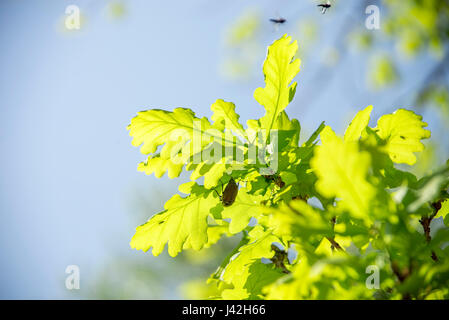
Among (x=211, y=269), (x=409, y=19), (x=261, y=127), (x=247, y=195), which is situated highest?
(x=409, y=19)

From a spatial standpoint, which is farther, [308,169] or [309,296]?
[308,169]

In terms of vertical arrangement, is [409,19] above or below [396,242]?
above

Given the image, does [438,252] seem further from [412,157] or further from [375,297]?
[375,297]

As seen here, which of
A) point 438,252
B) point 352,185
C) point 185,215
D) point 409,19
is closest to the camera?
point 352,185

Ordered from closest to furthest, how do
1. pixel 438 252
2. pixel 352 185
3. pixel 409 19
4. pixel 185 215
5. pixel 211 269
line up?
pixel 352 185 → pixel 438 252 → pixel 185 215 → pixel 409 19 → pixel 211 269

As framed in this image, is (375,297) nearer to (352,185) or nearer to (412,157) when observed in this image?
(352,185)

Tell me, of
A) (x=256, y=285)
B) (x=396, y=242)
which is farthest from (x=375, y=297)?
(x=256, y=285)
